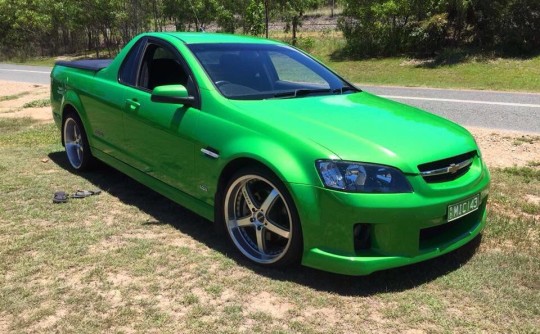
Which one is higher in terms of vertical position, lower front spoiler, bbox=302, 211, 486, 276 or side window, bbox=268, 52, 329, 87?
side window, bbox=268, 52, 329, 87

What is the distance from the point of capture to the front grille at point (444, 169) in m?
3.25

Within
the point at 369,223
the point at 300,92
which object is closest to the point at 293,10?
the point at 300,92

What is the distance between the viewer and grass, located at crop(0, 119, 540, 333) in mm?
2980

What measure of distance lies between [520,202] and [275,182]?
109 inches

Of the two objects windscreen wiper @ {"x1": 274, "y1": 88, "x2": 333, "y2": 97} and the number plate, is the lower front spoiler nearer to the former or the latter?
the number plate

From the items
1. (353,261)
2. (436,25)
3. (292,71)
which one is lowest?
(353,261)

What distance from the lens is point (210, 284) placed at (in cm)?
339

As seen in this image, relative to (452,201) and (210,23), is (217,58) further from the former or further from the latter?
(210,23)

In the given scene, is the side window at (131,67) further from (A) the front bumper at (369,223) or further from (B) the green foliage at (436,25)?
(B) the green foliage at (436,25)

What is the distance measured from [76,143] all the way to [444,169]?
4287mm

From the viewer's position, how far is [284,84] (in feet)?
14.8

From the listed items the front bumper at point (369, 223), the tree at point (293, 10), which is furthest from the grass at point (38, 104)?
the tree at point (293, 10)

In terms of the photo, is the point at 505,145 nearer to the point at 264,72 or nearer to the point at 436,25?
the point at 264,72

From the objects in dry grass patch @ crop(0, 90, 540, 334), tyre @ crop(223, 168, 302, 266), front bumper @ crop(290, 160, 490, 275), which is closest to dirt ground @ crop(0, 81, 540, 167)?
dry grass patch @ crop(0, 90, 540, 334)
